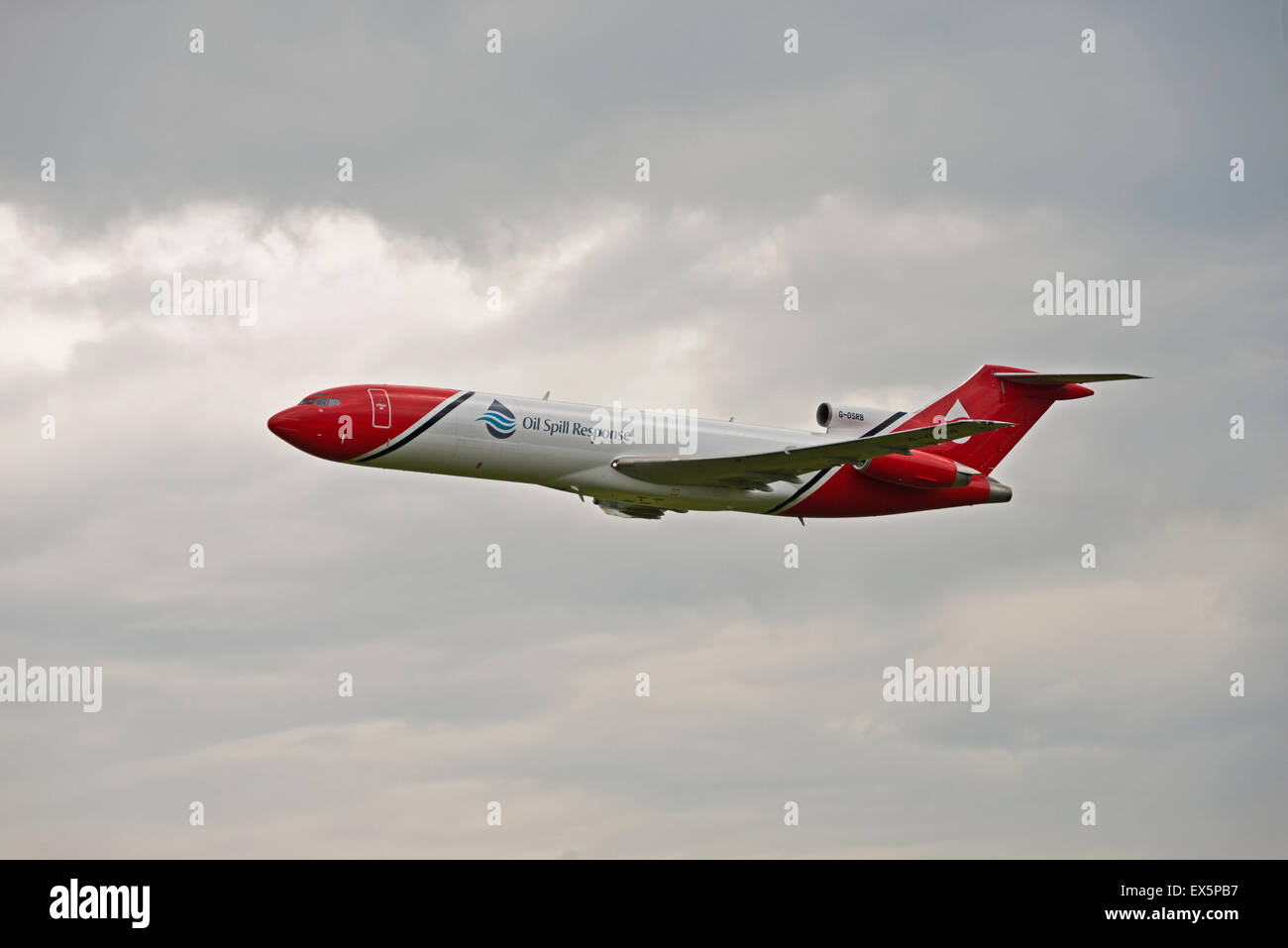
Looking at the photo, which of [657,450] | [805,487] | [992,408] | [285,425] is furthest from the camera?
[992,408]

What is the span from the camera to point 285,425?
137ft

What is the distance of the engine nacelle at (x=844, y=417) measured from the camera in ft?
156

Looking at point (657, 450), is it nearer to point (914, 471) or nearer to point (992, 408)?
point (914, 471)

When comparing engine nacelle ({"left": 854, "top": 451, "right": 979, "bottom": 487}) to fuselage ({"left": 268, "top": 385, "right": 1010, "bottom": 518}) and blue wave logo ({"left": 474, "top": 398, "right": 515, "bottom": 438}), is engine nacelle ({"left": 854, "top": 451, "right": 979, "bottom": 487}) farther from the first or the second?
blue wave logo ({"left": 474, "top": 398, "right": 515, "bottom": 438})

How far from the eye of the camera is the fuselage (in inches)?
1647

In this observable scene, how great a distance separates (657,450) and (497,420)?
493 centimetres

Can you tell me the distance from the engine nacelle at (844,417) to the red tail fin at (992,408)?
9.50 feet

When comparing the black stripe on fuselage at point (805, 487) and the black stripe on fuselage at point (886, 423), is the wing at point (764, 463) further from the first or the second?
the black stripe on fuselage at point (886, 423)

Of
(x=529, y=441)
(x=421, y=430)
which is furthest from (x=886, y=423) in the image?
(x=421, y=430)

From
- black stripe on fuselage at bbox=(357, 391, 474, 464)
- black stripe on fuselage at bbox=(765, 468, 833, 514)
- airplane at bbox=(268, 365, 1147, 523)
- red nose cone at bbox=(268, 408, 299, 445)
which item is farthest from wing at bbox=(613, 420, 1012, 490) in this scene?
red nose cone at bbox=(268, 408, 299, 445)

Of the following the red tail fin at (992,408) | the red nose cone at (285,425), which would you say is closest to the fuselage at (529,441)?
the red nose cone at (285,425)

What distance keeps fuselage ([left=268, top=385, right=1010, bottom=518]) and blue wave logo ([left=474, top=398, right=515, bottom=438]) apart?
0.03m
